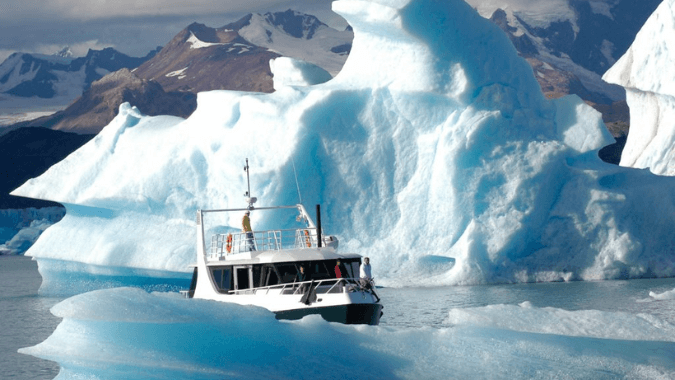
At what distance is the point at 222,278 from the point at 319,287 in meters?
2.23

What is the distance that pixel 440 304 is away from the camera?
21891 millimetres

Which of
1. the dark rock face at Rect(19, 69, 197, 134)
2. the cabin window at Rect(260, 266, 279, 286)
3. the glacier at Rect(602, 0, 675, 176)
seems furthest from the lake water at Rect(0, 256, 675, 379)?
→ the dark rock face at Rect(19, 69, 197, 134)

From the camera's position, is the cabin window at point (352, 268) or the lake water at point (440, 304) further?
the lake water at point (440, 304)

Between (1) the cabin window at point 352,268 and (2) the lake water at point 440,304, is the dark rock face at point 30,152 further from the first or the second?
(1) the cabin window at point 352,268

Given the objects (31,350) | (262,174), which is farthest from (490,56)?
(31,350)

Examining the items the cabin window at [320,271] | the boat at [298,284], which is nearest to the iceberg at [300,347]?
the boat at [298,284]

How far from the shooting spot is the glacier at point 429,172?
84.5 feet

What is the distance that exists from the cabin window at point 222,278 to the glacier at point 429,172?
860cm

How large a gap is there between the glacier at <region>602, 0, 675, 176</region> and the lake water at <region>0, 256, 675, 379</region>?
11251mm

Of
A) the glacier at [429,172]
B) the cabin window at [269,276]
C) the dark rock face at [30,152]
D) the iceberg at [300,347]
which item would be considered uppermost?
the dark rock face at [30,152]

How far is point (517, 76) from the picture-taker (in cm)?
2761

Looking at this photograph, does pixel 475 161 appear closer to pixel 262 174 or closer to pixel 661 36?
pixel 262 174

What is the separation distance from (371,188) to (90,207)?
392 inches

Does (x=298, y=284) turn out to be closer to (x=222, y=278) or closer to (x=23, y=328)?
(x=222, y=278)
